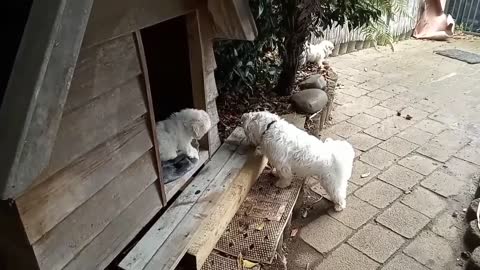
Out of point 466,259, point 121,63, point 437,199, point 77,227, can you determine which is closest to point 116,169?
point 77,227

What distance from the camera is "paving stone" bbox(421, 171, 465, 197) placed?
313 centimetres

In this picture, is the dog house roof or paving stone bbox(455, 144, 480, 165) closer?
the dog house roof

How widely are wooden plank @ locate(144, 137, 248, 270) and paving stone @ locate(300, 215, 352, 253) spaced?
0.66 meters

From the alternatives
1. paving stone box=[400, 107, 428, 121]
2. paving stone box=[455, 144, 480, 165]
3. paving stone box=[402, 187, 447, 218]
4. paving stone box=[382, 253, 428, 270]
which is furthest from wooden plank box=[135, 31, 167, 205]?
paving stone box=[400, 107, 428, 121]

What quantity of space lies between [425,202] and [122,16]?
253cm

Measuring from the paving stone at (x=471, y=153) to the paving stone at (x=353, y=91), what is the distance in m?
1.40

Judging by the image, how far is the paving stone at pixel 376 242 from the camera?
101 inches

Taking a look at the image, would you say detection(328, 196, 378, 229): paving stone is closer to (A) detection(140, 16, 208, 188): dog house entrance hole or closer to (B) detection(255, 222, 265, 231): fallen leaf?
(B) detection(255, 222, 265, 231): fallen leaf

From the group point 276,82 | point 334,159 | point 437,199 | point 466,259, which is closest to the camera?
point 466,259

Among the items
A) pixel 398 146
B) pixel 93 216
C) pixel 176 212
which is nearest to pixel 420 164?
pixel 398 146

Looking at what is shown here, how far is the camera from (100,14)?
1.58 m

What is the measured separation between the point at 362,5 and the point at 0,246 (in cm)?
329

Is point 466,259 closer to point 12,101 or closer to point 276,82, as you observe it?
point 276,82

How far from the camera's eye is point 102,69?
166 cm
